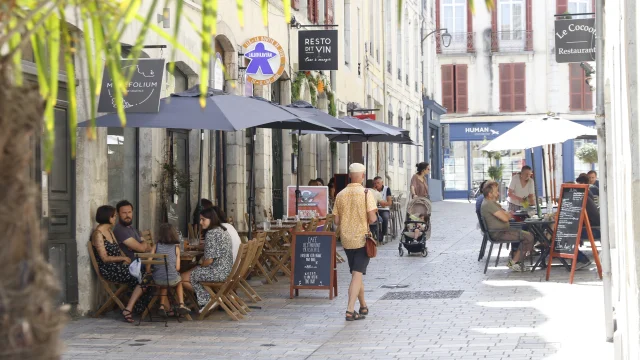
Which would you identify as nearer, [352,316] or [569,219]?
[352,316]

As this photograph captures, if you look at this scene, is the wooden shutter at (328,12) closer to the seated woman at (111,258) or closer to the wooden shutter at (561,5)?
the seated woman at (111,258)

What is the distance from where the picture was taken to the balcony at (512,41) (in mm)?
51938

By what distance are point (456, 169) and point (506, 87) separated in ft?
15.6

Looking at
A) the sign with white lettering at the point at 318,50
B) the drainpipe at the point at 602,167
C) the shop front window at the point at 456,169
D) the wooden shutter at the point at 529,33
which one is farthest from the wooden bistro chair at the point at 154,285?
the wooden shutter at the point at 529,33

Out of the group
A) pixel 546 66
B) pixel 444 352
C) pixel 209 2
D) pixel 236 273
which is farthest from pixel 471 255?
pixel 546 66

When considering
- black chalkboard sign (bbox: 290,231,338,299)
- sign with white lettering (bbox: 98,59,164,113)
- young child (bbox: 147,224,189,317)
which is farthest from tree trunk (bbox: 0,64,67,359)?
black chalkboard sign (bbox: 290,231,338,299)

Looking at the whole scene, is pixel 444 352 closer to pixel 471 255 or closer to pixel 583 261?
pixel 583 261

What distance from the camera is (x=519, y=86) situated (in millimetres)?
52469

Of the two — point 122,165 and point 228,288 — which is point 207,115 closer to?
point 228,288

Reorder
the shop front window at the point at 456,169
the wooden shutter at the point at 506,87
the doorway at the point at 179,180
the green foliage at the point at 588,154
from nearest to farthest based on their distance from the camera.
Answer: the doorway at the point at 179,180 < the green foliage at the point at 588,154 < the shop front window at the point at 456,169 < the wooden shutter at the point at 506,87

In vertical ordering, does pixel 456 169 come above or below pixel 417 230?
above

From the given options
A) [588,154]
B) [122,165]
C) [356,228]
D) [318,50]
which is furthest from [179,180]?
[588,154]

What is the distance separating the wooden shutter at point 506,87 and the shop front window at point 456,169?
2748 millimetres

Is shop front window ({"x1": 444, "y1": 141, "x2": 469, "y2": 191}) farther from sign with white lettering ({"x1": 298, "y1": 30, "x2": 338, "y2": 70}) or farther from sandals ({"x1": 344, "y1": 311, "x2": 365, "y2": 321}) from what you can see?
sandals ({"x1": 344, "y1": 311, "x2": 365, "y2": 321})
